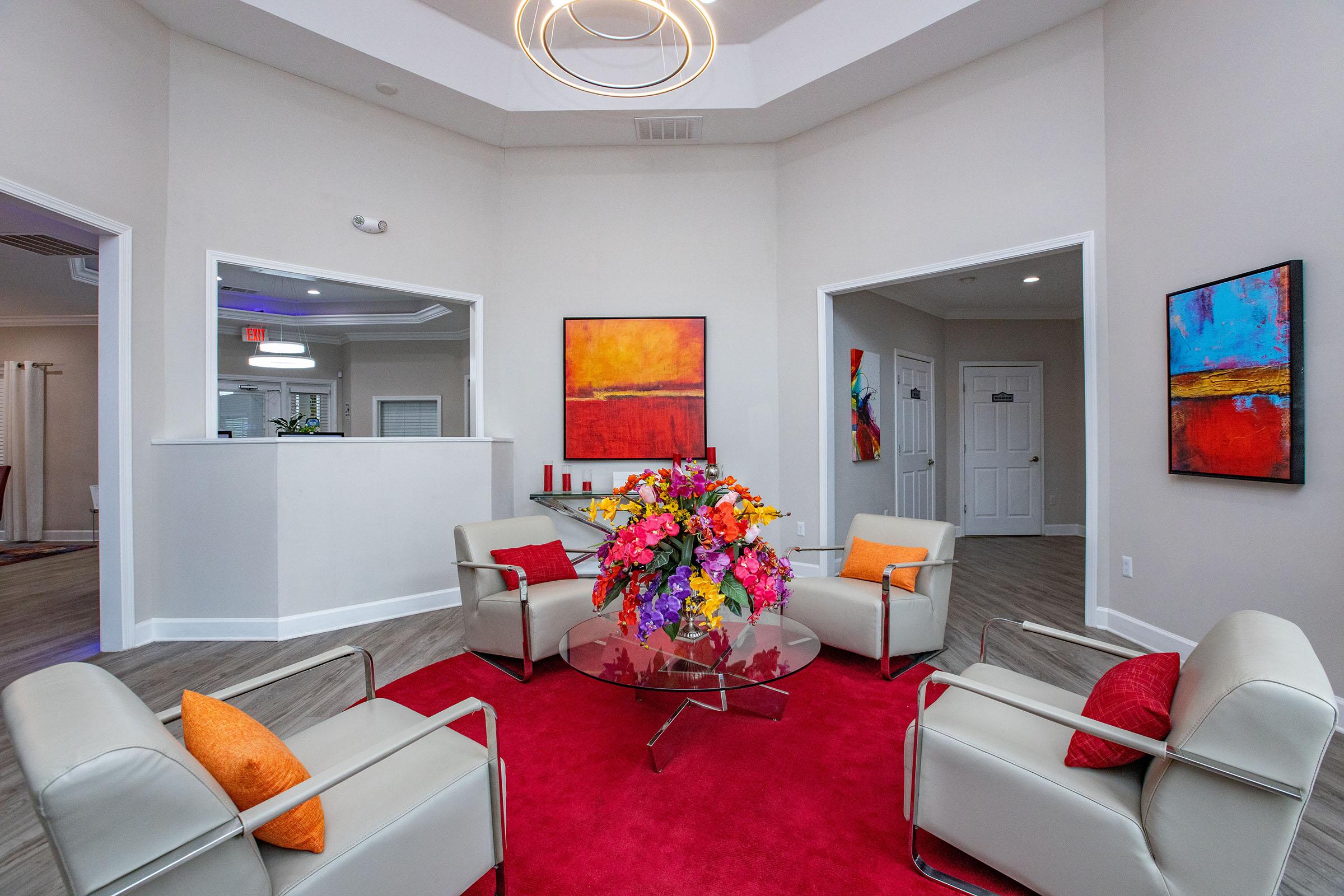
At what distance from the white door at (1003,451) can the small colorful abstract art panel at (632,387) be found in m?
4.32

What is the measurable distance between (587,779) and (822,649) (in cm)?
173

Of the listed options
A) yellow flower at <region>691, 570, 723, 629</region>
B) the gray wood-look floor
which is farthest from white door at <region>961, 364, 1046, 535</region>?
yellow flower at <region>691, 570, 723, 629</region>

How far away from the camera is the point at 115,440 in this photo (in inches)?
128

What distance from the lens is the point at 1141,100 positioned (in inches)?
125

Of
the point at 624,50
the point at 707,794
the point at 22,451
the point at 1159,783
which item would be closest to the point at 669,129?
the point at 624,50

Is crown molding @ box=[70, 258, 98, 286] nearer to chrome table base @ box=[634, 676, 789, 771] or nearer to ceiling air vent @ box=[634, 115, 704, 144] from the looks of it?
ceiling air vent @ box=[634, 115, 704, 144]

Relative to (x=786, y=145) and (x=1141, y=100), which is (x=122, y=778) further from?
(x=786, y=145)

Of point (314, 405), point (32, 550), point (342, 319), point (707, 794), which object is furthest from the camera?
point (314, 405)

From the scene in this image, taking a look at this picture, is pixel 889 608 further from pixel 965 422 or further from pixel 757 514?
pixel 965 422

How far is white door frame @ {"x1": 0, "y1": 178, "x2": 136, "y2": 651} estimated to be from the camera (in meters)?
3.22

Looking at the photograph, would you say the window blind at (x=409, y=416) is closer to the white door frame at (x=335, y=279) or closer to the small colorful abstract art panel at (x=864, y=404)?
the white door frame at (x=335, y=279)

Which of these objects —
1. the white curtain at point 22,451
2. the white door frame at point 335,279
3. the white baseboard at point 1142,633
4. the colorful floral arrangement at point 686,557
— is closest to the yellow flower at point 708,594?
the colorful floral arrangement at point 686,557

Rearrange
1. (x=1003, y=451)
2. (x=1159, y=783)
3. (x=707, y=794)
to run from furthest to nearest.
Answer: (x=1003, y=451), (x=707, y=794), (x=1159, y=783)

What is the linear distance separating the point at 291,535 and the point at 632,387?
2.59m
